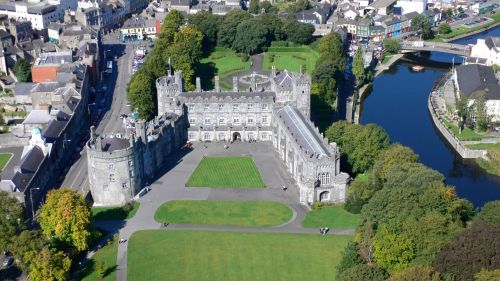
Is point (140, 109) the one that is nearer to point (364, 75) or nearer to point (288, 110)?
point (288, 110)

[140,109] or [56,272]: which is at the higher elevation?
[140,109]

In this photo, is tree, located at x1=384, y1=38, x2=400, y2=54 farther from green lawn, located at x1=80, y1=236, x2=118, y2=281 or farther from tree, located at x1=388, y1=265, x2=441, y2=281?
tree, located at x1=388, y1=265, x2=441, y2=281

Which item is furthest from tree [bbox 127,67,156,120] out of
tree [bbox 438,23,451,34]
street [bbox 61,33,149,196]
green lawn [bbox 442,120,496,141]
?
tree [bbox 438,23,451,34]

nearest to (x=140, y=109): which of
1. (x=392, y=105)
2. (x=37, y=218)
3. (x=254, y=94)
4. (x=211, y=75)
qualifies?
(x=254, y=94)

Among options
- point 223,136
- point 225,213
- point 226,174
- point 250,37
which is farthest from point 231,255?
point 250,37

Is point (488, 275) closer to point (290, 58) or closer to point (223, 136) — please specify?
point (223, 136)
